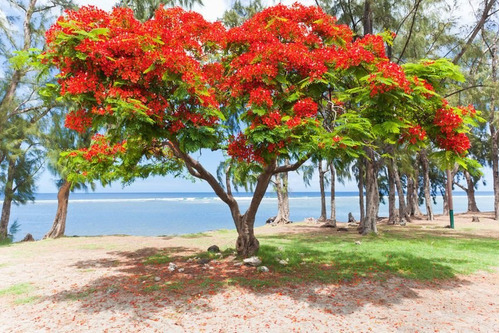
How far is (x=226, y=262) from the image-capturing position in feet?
28.9

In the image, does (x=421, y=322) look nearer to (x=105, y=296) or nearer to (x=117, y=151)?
(x=105, y=296)

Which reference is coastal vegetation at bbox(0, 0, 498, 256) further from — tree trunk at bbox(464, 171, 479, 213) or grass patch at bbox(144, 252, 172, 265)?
tree trunk at bbox(464, 171, 479, 213)

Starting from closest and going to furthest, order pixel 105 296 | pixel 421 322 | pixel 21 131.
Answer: pixel 421 322, pixel 105 296, pixel 21 131

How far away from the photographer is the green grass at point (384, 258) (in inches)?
307

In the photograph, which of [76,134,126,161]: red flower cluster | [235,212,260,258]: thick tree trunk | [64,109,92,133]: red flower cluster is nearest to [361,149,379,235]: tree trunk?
[235,212,260,258]: thick tree trunk

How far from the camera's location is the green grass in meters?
7.81

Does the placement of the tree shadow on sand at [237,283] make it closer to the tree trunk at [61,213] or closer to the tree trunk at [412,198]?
the tree trunk at [61,213]

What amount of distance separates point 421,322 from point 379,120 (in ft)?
10.8

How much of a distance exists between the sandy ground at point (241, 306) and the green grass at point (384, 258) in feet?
1.92

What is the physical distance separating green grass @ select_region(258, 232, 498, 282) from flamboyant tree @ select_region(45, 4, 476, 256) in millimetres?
3186

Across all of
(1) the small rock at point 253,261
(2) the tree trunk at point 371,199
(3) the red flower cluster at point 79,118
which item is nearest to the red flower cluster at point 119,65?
(3) the red flower cluster at point 79,118

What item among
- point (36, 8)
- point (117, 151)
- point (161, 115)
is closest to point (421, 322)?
point (161, 115)

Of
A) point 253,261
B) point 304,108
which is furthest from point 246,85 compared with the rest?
point 253,261

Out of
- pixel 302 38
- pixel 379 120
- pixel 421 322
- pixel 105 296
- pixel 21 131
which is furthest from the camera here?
pixel 21 131
